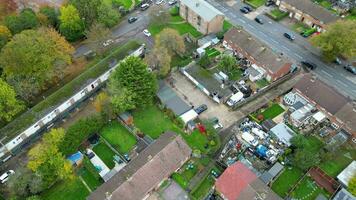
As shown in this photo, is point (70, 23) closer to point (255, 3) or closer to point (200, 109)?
point (200, 109)

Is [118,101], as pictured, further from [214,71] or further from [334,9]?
[334,9]

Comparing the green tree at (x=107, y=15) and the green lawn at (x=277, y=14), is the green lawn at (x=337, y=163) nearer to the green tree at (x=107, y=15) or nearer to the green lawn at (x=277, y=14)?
the green lawn at (x=277, y=14)

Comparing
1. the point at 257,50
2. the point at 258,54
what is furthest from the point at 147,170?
the point at 257,50

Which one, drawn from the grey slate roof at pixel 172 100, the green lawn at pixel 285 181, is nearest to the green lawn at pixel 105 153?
the grey slate roof at pixel 172 100

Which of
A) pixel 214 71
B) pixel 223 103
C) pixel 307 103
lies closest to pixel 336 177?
pixel 307 103

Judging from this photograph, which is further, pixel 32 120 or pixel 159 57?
pixel 159 57

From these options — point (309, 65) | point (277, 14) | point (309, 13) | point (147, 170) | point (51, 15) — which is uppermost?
point (51, 15)

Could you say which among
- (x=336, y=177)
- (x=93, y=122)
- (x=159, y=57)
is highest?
(x=159, y=57)
